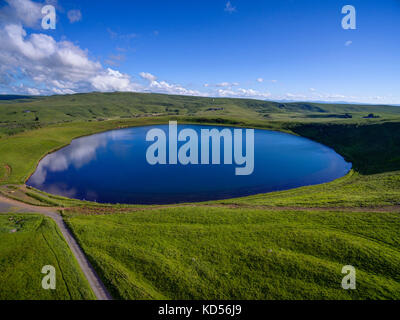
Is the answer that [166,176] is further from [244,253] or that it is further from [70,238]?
[244,253]

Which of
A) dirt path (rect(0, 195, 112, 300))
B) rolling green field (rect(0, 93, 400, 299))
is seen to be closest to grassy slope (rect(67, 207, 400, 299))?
rolling green field (rect(0, 93, 400, 299))

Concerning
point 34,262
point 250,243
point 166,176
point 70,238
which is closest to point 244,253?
point 250,243

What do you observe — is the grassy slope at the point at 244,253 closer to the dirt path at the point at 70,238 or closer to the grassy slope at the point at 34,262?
the dirt path at the point at 70,238

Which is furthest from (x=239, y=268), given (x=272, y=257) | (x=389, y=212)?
(x=389, y=212)

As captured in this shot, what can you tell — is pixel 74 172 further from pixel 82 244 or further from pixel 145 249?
pixel 145 249

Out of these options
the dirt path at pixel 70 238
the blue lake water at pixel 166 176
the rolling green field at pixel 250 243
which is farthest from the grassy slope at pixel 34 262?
the blue lake water at pixel 166 176

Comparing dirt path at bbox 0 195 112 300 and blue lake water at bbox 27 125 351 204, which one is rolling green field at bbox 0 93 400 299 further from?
blue lake water at bbox 27 125 351 204
